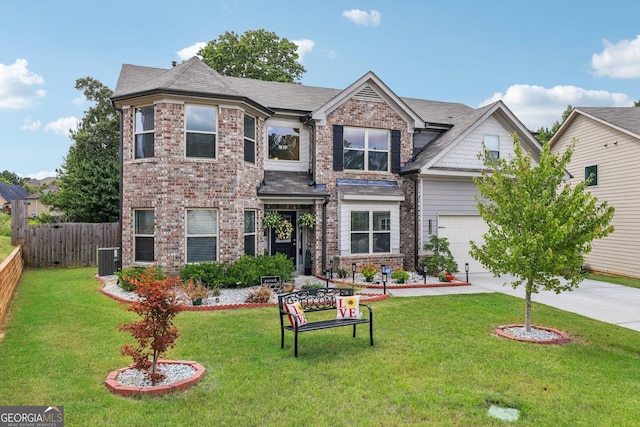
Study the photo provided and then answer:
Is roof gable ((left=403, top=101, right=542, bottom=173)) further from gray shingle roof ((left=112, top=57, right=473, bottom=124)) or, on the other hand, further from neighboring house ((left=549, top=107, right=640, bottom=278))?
neighboring house ((left=549, top=107, right=640, bottom=278))

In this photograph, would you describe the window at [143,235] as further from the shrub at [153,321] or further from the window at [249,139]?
the shrub at [153,321]

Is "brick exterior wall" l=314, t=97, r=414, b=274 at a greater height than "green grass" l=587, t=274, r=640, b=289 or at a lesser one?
greater

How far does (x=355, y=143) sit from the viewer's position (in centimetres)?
1471

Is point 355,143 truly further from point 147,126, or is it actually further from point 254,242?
point 147,126

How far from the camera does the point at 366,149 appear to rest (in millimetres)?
14797

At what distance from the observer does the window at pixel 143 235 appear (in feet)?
39.2

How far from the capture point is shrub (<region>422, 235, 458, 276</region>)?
1381cm

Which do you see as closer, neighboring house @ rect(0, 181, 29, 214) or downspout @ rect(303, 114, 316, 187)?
downspout @ rect(303, 114, 316, 187)

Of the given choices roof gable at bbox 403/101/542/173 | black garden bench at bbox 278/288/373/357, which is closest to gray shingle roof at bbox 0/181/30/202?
roof gable at bbox 403/101/542/173

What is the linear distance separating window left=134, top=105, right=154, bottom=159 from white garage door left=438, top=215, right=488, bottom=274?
33.3ft

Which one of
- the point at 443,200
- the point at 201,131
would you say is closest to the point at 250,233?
the point at 201,131

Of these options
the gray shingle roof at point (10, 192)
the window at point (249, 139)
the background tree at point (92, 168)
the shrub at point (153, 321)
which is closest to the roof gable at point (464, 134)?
the window at point (249, 139)

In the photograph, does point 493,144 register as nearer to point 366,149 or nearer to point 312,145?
point 366,149

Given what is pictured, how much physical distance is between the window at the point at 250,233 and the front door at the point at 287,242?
1.32 meters
